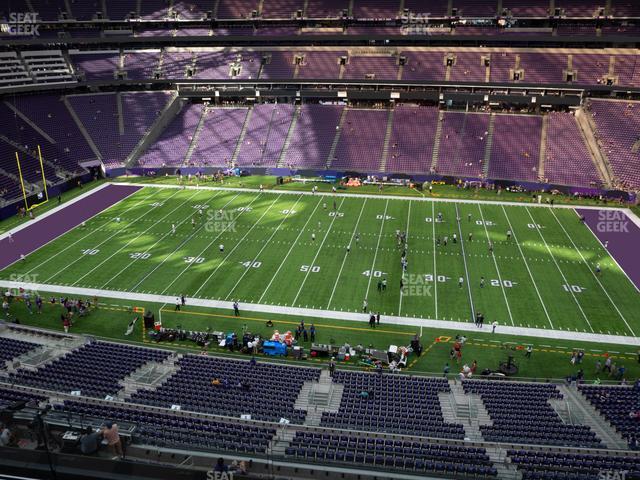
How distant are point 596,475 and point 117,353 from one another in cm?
1985

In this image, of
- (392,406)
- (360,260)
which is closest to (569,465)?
(392,406)

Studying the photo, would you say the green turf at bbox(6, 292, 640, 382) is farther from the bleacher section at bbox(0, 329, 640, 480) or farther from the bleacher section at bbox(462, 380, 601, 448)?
the bleacher section at bbox(462, 380, 601, 448)

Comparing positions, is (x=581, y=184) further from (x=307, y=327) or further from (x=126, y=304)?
(x=126, y=304)

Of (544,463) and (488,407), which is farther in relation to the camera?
(488,407)

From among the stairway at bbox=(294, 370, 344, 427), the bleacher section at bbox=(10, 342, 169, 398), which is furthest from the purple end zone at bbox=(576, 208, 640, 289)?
the bleacher section at bbox=(10, 342, 169, 398)

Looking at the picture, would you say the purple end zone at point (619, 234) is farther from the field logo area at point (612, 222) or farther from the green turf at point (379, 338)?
the green turf at point (379, 338)

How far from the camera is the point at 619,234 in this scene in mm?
39531

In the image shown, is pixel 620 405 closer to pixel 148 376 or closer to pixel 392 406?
pixel 392 406

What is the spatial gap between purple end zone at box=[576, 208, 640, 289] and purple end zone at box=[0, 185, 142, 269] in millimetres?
42579

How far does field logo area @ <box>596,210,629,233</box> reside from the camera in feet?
133

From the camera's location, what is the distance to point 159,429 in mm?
13406

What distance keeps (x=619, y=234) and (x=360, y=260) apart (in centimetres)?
2151

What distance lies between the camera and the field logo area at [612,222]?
133 feet

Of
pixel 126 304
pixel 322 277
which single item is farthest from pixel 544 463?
pixel 126 304
